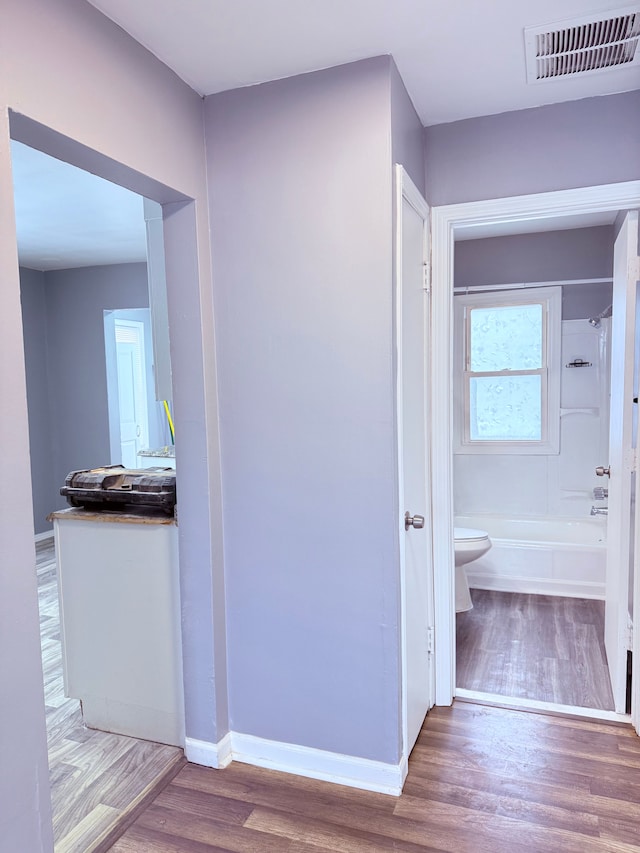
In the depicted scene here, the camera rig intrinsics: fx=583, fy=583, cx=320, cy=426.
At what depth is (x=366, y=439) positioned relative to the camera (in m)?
1.93

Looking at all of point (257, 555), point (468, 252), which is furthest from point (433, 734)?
point (468, 252)

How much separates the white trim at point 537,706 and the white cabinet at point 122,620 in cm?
124

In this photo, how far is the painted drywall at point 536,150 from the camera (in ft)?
7.01

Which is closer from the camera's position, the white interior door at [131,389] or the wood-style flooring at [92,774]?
the wood-style flooring at [92,774]

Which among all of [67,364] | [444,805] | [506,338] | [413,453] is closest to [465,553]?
[413,453]

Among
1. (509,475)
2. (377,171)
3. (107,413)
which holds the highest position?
(377,171)

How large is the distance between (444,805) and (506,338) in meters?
3.34

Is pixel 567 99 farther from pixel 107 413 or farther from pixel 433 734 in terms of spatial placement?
pixel 107 413

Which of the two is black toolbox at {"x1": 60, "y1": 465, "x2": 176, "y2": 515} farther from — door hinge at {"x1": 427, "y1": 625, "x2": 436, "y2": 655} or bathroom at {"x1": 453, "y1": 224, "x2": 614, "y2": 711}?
bathroom at {"x1": 453, "y1": 224, "x2": 614, "y2": 711}

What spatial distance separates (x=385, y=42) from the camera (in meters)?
1.73

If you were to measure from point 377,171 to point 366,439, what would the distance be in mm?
851

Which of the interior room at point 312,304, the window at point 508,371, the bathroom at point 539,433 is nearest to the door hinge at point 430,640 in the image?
the interior room at point 312,304

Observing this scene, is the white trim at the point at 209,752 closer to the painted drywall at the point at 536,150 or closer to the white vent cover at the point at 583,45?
the painted drywall at the point at 536,150

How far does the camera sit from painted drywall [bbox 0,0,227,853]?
1280 millimetres
